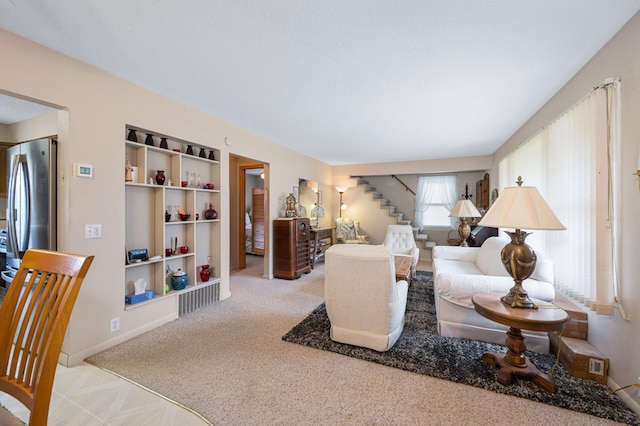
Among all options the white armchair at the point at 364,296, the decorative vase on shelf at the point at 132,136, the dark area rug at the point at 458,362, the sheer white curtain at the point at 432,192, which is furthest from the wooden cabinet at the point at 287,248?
the sheer white curtain at the point at 432,192

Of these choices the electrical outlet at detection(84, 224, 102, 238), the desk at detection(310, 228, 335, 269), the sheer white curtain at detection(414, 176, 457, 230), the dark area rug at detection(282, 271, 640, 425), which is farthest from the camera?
the sheer white curtain at detection(414, 176, 457, 230)

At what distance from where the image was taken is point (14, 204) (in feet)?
8.05

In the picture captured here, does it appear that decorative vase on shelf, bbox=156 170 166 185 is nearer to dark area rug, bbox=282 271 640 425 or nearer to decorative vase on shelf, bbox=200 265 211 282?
decorative vase on shelf, bbox=200 265 211 282

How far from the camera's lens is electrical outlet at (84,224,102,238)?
7.10 ft

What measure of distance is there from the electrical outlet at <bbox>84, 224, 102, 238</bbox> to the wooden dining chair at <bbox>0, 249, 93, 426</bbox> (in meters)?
1.26

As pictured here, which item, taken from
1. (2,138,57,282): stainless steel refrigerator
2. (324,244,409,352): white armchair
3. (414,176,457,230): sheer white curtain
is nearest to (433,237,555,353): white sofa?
(324,244,409,352): white armchair

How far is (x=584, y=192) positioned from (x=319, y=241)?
4.66 meters

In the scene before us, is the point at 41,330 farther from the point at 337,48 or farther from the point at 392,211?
the point at 392,211

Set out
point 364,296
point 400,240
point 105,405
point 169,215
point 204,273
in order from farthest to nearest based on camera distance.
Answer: point 400,240 → point 204,273 → point 169,215 → point 364,296 → point 105,405

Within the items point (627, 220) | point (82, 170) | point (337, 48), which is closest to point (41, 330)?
point (82, 170)

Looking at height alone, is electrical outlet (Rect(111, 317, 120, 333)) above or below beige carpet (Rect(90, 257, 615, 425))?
above

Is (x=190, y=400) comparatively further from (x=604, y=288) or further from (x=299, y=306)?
→ (x=604, y=288)

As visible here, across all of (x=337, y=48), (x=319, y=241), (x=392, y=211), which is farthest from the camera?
(x=392, y=211)

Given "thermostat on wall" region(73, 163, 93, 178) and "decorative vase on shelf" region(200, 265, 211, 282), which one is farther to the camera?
"decorative vase on shelf" region(200, 265, 211, 282)
